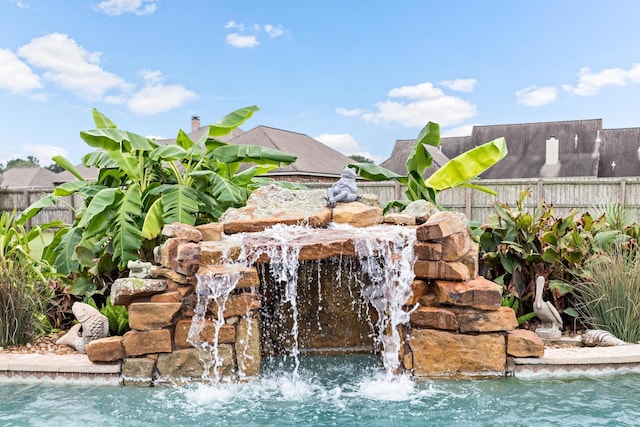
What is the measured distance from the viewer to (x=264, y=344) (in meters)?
5.77

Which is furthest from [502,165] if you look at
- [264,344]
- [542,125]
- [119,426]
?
[119,426]

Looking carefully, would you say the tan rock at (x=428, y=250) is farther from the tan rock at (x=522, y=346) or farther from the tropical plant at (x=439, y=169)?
the tropical plant at (x=439, y=169)

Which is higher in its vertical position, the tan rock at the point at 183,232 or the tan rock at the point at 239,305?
the tan rock at the point at 183,232

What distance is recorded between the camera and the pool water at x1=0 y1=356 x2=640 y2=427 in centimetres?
398

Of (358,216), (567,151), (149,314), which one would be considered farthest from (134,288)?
(567,151)

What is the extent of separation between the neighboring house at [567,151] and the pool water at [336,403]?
2190cm

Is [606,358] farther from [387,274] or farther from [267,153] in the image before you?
[267,153]

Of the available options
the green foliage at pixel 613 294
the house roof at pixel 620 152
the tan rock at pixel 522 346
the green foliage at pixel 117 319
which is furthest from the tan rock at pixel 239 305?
the house roof at pixel 620 152

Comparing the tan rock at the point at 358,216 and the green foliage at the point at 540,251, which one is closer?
the tan rock at the point at 358,216

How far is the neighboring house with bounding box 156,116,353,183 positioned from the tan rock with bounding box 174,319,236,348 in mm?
13244

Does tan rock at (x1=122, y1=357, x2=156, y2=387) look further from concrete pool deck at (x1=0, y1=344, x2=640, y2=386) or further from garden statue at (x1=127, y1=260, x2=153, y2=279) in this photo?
garden statue at (x1=127, y1=260, x2=153, y2=279)

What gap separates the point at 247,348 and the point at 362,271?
4.14 ft

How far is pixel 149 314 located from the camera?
4773mm

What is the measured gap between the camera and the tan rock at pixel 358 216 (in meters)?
5.89
